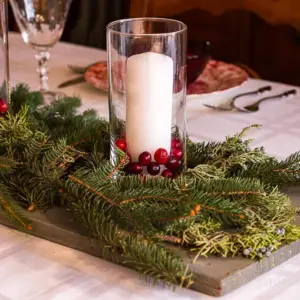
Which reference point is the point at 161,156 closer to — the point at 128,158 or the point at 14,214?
the point at 128,158

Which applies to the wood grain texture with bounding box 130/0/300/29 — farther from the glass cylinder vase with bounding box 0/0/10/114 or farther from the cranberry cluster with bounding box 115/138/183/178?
the cranberry cluster with bounding box 115/138/183/178

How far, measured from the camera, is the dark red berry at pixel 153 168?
2.71 ft

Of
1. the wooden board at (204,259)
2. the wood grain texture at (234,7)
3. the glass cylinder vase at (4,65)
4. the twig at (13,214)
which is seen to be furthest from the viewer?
the wood grain texture at (234,7)

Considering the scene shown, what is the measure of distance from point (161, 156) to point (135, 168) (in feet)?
0.10

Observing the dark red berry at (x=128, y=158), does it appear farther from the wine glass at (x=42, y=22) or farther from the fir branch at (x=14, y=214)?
the wine glass at (x=42, y=22)

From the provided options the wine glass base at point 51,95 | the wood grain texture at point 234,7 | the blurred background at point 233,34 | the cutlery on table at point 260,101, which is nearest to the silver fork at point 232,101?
the cutlery on table at point 260,101

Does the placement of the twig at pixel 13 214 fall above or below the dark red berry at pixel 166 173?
below

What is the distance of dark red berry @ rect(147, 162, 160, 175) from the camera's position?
32.5 inches

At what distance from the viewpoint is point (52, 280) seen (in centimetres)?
71

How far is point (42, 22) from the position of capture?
129cm

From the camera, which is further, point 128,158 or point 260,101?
point 260,101

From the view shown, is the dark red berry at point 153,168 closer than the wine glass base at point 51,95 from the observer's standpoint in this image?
Yes

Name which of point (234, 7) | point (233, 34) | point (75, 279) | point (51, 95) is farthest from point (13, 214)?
point (233, 34)

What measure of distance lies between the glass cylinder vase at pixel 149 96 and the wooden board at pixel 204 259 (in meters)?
0.10
